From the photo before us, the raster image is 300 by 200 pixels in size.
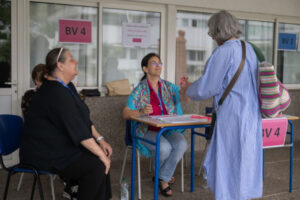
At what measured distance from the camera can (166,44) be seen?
5.29m

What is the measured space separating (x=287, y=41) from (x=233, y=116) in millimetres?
4473

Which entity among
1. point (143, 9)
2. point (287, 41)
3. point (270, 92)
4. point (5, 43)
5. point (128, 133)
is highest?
point (143, 9)

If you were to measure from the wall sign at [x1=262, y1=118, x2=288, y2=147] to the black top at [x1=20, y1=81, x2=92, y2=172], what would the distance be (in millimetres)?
1414

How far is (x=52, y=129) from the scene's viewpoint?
8.13 feet

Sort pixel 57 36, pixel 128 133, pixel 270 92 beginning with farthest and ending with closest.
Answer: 1. pixel 57 36
2. pixel 128 133
3. pixel 270 92

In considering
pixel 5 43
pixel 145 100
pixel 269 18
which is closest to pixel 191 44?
pixel 269 18

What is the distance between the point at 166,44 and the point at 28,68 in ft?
6.60

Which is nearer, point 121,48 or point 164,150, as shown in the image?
point 164,150

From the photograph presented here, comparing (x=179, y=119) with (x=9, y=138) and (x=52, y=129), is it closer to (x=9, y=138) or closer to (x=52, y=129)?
(x=52, y=129)

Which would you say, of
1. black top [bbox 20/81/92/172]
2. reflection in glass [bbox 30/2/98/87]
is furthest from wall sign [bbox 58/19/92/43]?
black top [bbox 20/81/92/172]

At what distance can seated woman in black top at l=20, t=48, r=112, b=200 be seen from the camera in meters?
2.45

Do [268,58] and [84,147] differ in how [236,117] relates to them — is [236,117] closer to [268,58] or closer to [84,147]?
[84,147]

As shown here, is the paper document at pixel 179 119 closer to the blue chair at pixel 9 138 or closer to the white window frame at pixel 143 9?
the blue chair at pixel 9 138

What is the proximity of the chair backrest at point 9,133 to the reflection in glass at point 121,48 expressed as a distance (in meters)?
2.18
